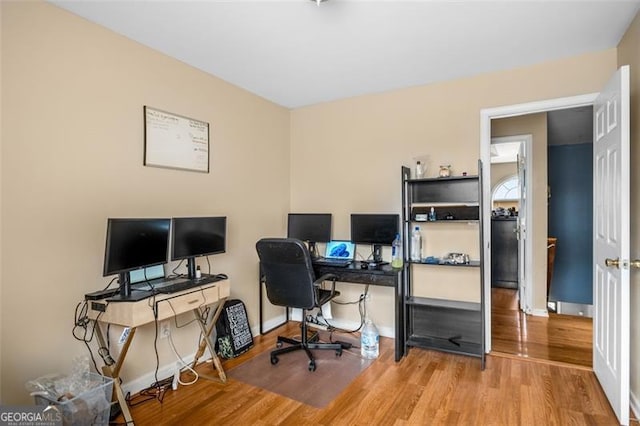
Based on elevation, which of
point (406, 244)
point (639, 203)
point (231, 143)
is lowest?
point (406, 244)

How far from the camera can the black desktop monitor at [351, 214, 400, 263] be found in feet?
10.8

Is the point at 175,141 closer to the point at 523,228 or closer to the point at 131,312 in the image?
the point at 131,312

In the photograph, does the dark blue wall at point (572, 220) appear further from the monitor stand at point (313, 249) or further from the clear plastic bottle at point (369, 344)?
the monitor stand at point (313, 249)

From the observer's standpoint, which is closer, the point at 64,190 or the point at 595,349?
the point at 64,190

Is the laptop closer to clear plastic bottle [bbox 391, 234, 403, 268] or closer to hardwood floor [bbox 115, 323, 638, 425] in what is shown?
clear plastic bottle [bbox 391, 234, 403, 268]

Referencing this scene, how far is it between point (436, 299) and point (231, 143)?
2.39 meters

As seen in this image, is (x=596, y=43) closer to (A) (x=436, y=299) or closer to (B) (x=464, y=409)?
(A) (x=436, y=299)

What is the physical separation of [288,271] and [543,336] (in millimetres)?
2636

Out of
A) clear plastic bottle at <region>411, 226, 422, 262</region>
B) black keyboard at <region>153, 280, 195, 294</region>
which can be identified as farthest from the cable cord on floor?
clear plastic bottle at <region>411, 226, 422, 262</region>

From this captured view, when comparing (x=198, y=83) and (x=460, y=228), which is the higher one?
(x=198, y=83)

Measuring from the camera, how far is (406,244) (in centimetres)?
324

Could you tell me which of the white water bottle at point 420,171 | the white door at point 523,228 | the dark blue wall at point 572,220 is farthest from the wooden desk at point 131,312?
the dark blue wall at point 572,220

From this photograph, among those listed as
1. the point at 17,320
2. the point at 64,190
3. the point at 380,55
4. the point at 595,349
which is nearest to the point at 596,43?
the point at 380,55

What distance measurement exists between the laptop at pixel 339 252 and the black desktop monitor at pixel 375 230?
0.54 feet
